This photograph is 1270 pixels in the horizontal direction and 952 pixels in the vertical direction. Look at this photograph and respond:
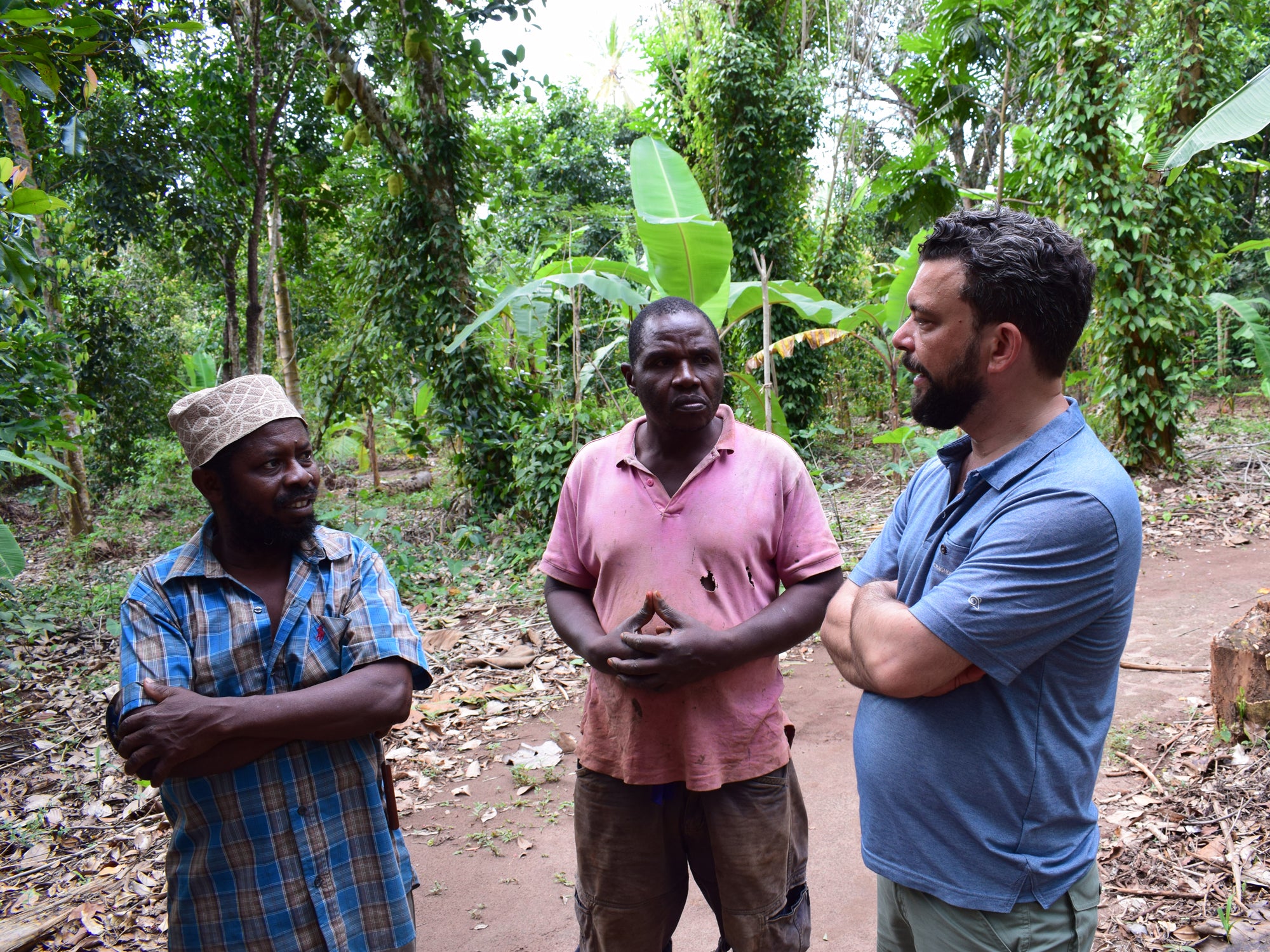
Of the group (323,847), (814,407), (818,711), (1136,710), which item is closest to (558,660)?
(818,711)

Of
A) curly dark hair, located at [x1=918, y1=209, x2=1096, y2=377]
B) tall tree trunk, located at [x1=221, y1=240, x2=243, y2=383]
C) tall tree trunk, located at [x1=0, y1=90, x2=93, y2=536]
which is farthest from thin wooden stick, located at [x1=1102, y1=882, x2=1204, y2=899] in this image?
tall tree trunk, located at [x1=221, y1=240, x2=243, y2=383]

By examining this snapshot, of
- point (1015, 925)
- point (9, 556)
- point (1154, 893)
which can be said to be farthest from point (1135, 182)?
point (9, 556)

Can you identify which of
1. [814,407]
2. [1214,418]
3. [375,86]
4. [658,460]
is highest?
[375,86]

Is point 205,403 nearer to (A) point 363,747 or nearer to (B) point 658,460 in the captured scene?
(A) point 363,747

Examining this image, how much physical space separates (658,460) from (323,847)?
45.7 inches

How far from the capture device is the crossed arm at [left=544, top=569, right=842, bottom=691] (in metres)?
1.83

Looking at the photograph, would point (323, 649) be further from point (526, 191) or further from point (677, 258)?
point (526, 191)

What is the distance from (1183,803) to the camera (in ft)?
10.1

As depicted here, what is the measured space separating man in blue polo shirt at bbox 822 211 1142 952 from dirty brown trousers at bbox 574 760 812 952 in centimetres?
39

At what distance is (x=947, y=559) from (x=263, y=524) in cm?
146

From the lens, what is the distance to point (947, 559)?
1590 mm

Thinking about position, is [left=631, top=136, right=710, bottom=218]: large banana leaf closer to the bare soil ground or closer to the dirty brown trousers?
the bare soil ground

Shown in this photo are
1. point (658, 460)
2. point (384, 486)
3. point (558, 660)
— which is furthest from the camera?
point (384, 486)

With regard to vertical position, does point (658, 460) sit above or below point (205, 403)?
below
